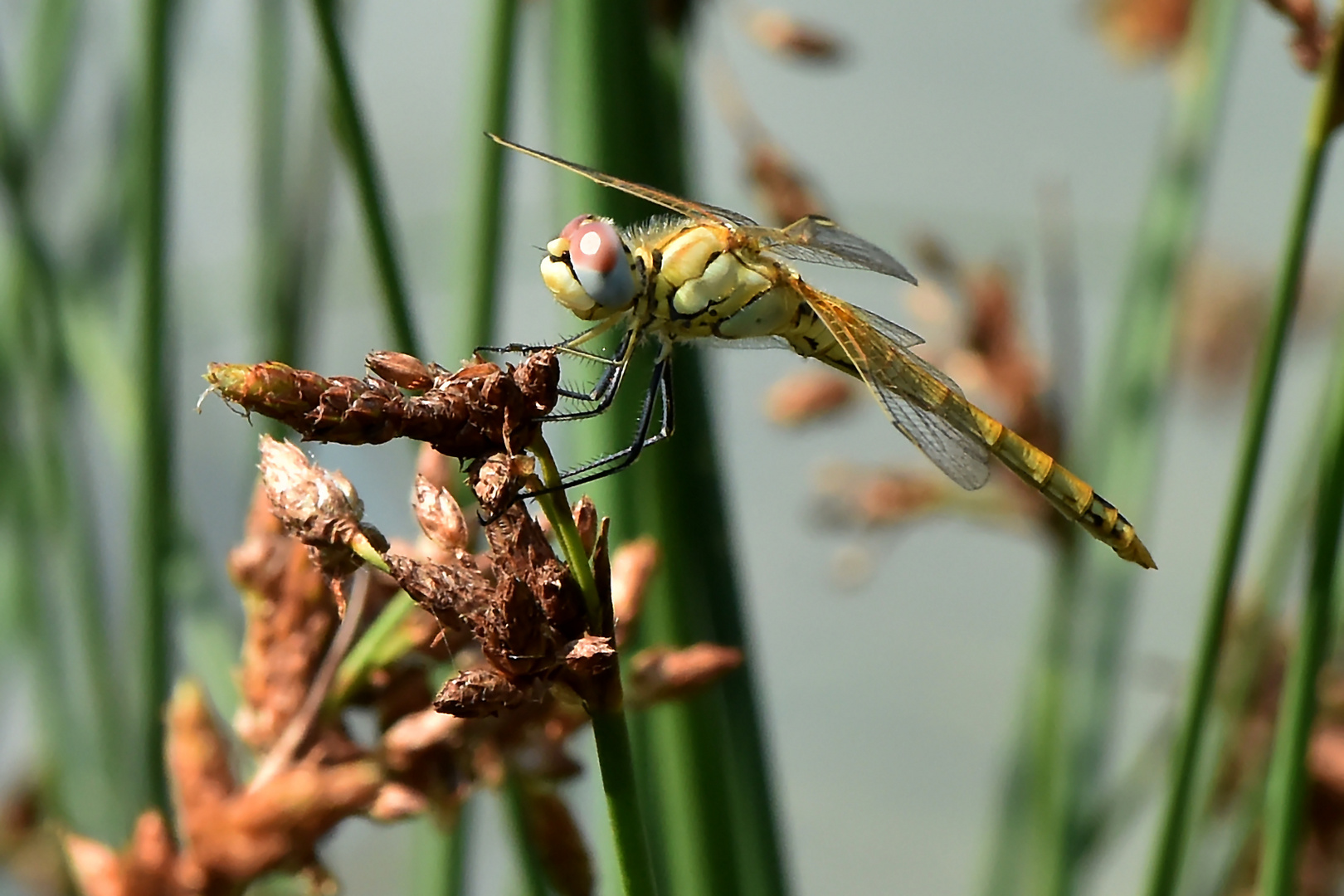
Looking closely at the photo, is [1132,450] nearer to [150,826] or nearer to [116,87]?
[150,826]

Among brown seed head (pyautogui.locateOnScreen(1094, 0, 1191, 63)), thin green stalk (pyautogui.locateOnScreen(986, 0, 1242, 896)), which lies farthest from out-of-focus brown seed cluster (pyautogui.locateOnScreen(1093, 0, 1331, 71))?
thin green stalk (pyautogui.locateOnScreen(986, 0, 1242, 896))

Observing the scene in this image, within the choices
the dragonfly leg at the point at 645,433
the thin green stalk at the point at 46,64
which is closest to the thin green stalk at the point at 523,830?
the dragonfly leg at the point at 645,433

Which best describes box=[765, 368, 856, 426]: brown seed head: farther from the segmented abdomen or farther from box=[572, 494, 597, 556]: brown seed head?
box=[572, 494, 597, 556]: brown seed head

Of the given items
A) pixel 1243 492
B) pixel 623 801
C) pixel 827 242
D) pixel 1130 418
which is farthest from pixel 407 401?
pixel 1130 418

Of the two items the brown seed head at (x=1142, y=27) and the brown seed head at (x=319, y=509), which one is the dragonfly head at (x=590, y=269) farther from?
the brown seed head at (x=1142, y=27)

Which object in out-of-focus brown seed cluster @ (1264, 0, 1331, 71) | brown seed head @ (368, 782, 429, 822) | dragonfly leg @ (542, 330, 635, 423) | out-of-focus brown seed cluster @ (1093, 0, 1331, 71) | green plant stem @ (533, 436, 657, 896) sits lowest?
brown seed head @ (368, 782, 429, 822)

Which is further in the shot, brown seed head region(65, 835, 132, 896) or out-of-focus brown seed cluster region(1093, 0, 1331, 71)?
out-of-focus brown seed cluster region(1093, 0, 1331, 71)

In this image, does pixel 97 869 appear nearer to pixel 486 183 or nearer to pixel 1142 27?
pixel 486 183
